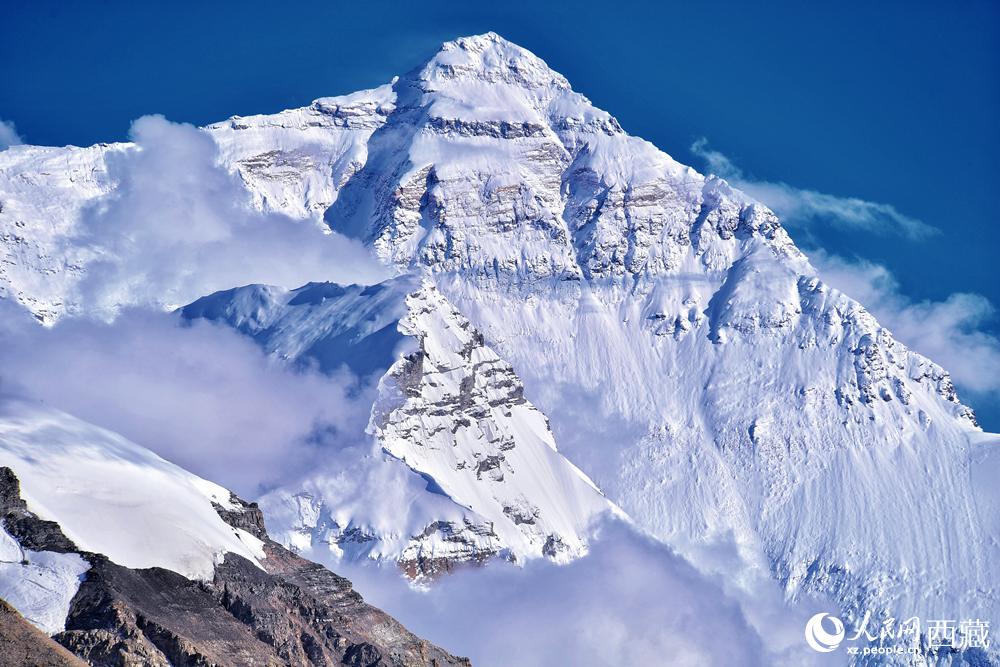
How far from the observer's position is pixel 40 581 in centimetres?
10725

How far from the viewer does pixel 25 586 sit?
Answer: 106m

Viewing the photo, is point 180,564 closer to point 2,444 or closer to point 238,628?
point 238,628

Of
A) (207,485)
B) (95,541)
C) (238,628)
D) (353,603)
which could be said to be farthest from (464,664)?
(95,541)

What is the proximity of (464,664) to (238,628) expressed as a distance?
40.6 metres

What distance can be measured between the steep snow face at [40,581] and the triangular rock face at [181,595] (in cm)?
15

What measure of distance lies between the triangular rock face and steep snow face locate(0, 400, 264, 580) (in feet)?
0.71

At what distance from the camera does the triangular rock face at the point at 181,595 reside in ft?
348

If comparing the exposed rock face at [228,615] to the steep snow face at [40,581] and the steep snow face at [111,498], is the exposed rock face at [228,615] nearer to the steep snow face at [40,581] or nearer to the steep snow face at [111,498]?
the steep snow face at [40,581]

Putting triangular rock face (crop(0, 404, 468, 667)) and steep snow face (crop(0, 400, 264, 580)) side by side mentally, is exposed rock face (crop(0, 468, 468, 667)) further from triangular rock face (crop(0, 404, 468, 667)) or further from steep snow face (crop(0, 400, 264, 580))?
steep snow face (crop(0, 400, 264, 580))

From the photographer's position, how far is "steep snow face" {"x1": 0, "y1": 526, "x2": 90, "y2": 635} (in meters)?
104

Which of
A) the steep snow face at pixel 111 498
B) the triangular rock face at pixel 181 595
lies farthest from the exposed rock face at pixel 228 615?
the steep snow face at pixel 111 498

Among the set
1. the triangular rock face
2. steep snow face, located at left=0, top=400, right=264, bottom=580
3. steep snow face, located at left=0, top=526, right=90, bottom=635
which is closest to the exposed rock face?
the triangular rock face

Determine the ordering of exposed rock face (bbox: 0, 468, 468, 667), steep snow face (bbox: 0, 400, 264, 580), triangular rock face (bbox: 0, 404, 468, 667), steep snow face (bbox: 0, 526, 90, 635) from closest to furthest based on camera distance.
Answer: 1. steep snow face (bbox: 0, 526, 90, 635)
2. exposed rock face (bbox: 0, 468, 468, 667)
3. triangular rock face (bbox: 0, 404, 468, 667)
4. steep snow face (bbox: 0, 400, 264, 580)

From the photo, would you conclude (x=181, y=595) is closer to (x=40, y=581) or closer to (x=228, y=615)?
(x=228, y=615)
